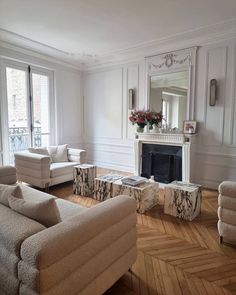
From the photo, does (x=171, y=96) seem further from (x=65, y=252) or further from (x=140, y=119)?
(x=65, y=252)

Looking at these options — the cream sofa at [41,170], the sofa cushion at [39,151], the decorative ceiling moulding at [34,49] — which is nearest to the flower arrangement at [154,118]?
the cream sofa at [41,170]

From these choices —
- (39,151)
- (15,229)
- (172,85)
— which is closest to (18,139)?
(39,151)

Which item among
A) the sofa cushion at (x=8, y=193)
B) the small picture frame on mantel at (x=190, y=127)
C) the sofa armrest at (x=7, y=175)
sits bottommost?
the sofa armrest at (x=7, y=175)

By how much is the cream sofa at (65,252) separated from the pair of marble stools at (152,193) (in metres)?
1.39

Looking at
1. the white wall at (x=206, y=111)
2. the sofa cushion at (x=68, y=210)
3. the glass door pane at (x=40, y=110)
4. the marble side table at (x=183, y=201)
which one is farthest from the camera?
the glass door pane at (x=40, y=110)

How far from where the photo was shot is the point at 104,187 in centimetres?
332

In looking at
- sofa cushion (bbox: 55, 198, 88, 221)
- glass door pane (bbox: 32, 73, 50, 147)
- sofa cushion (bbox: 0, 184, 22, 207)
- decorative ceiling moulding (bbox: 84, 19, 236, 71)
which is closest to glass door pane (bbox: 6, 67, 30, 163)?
glass door pane (bbox: 32, 73, 50, 147)

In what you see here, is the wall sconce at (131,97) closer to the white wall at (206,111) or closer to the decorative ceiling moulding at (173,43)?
the white wall at (206,111)

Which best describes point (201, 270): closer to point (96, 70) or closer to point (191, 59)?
point (191, 59)

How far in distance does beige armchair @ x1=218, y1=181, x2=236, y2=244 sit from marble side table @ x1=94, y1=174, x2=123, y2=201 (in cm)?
155

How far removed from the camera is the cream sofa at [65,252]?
43.2 inches

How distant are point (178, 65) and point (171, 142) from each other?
1.57 m

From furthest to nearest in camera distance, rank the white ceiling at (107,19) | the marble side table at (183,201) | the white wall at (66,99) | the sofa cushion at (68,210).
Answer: the white wall at (66,99) < the white ceiling at (107,19) < the marble side table at (183,201) < the sofa cushion at (68,210)

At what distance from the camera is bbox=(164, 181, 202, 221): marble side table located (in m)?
2.78
